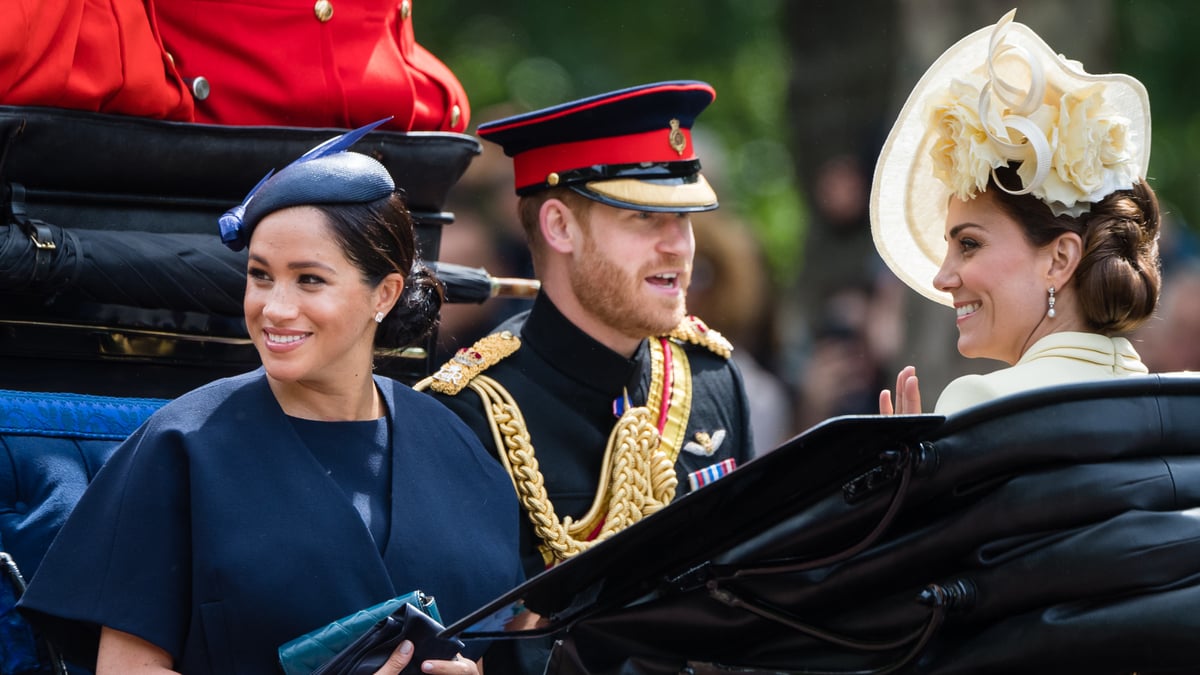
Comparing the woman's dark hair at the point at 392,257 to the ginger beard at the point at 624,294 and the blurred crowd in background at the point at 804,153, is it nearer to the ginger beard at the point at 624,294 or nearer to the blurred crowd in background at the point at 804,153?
the ginger beard at the point at 624,294

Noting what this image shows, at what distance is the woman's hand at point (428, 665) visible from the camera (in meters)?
2.89

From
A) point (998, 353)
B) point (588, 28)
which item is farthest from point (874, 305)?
point (998, 353)

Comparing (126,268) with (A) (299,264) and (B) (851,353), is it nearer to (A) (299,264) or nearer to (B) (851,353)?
(A) (299,264)

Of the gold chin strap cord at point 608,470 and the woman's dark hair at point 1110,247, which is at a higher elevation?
the woman's dark hair at point 1110,247

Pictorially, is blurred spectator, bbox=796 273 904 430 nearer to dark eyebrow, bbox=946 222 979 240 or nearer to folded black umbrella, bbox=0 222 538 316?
dark eyebrow, bbox=946 222 979 240

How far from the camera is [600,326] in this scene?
172 inches

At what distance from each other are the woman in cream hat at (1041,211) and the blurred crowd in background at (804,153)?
1.91 m

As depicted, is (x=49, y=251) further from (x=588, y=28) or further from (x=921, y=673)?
(x=588, y=28)

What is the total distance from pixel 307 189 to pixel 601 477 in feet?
4.35

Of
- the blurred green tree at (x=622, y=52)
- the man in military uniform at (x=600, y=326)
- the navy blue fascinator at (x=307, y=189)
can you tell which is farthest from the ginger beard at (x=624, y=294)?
the blurred green tree at (x=622, y=52)

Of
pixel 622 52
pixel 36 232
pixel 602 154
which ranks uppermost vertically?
pixel 622 52

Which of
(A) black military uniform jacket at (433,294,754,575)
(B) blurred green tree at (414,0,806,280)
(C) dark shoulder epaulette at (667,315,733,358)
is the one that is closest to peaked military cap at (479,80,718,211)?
(A) black military uniform jacket at (433,294,754,575)

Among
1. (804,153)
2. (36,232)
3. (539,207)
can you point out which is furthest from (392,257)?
(804,153)

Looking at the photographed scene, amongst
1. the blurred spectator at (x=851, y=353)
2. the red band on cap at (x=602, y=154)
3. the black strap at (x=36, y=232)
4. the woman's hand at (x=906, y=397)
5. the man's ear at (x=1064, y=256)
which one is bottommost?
the blurred spectator at (x=851, y=353)
